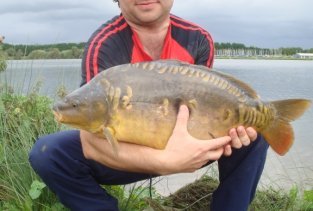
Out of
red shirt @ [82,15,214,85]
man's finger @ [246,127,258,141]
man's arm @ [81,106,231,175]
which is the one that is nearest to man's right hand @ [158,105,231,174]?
man's arm @ [81,106,231,175]

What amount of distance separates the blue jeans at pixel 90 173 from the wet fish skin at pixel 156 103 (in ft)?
1.65

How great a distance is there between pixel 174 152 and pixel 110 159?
0.41 meters

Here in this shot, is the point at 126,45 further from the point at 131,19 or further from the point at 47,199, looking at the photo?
the point at 47,199

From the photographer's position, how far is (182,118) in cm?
231

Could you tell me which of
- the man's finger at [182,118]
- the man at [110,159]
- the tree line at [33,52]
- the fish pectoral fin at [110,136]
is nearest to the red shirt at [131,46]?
the man at [110,159]

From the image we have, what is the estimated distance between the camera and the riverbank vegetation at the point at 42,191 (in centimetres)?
326

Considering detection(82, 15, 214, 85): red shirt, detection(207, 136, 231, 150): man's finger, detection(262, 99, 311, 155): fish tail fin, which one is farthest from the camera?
detection(82, 15, 214, 85): red shirt

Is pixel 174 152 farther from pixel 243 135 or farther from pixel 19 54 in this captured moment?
pixel 19 54

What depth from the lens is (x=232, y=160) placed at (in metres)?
2.95

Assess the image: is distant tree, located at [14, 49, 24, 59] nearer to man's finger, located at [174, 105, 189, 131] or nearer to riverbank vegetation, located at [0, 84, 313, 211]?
riverbank vegetation, located at [0, 84, 313, 211]

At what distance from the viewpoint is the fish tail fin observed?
256 centimetres

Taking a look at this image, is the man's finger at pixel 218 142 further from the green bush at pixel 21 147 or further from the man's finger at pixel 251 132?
the green bush at pixel 21 147

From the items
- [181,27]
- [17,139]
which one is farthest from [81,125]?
[17,139]

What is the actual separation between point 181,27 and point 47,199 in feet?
4.53
